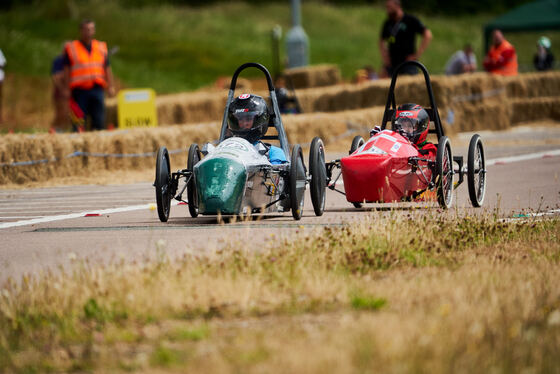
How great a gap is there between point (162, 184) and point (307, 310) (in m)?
4.65

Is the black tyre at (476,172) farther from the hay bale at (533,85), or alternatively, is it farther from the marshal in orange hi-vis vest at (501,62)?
the marshal in orange hi-vis vest at (501,62)

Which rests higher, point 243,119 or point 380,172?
point 243,119

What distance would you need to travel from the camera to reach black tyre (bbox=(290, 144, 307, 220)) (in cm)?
1034

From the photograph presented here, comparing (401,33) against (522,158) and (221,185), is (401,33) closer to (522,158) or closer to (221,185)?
(522,158)

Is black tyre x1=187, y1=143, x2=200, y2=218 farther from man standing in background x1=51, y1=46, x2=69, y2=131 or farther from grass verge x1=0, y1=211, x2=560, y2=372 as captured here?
man standing in background x1=51, y1=46, x2=69, y2=131

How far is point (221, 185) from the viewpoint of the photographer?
33.0 feet

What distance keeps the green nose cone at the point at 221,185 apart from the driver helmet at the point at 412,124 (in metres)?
2.70

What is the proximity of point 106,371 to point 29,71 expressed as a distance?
3752 centimetres

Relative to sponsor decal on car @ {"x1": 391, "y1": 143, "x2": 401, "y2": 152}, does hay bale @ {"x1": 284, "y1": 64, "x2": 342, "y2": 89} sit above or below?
above

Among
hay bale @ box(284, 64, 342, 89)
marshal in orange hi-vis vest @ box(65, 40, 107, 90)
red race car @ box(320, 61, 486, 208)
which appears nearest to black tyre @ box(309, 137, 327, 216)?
red race car @ box(320, 61, 486, 208)

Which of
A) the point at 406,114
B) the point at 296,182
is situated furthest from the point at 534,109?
the point at 296,182

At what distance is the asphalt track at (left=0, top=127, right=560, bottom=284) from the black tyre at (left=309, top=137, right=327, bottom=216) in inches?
6.3

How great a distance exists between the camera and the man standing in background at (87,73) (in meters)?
18.3

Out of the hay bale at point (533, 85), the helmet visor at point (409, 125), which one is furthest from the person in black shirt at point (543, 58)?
the helmet visor at point (409, 125)
